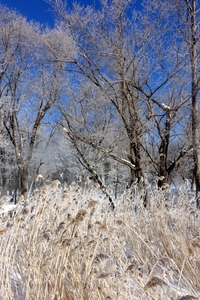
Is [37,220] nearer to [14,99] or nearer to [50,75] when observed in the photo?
[50,75]

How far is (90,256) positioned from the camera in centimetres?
271

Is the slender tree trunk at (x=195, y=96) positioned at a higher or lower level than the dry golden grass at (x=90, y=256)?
higher

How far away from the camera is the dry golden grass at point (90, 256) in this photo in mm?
1936

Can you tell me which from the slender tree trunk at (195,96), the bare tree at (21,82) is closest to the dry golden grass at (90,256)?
the slender tree trunk at (195,96)

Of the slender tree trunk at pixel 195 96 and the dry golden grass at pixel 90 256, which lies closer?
the dry golden grass at pixel 90 256

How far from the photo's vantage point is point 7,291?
192 centimetres

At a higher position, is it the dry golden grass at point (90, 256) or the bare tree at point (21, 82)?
the bare tree at point (21, 82)

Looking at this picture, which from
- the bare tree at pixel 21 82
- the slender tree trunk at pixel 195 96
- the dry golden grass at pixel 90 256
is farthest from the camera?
the bare tree at pixel 21 82

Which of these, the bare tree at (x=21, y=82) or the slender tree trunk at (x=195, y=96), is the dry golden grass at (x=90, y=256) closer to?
the slender tree trunk at (x=195, y=96)

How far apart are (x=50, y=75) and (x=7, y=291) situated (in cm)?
1106

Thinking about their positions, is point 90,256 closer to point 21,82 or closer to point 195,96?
point 195,96

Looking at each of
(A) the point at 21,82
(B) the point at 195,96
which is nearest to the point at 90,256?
(B) the point at 195,96

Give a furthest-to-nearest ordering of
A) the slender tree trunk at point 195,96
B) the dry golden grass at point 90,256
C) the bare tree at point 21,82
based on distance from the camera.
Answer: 1. the bare tree at point 21,82
2. the slender tree trunk at point 195,96
3. the dry golden grass at point 90,256

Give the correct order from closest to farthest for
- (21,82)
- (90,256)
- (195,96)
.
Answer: (90,256) < (195,96) < (21,82)
